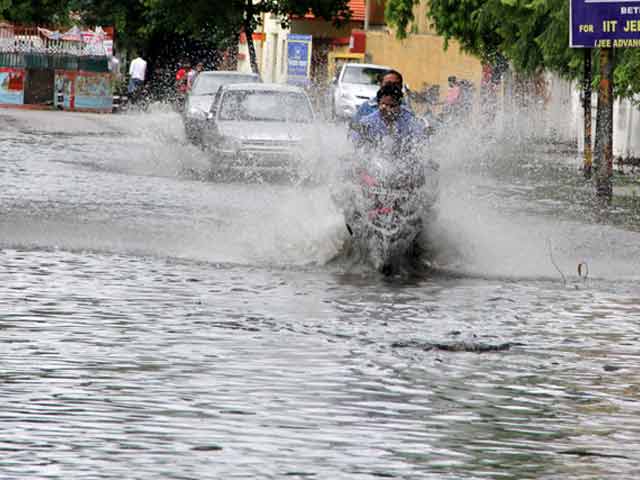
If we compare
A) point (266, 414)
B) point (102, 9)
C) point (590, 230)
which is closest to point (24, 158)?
point (590, 230)

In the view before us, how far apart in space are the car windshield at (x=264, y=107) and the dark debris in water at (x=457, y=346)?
63.7ft

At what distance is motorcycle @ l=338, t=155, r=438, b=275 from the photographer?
53.6 feet

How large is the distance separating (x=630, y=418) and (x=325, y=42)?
236ft

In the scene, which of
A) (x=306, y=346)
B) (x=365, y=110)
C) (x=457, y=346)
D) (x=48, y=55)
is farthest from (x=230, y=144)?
(x=48, y=55)

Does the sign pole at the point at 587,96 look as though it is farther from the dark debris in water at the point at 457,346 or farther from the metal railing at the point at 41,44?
the metal railing at the point at 41,44

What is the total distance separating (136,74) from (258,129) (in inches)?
1422

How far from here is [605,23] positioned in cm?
2662

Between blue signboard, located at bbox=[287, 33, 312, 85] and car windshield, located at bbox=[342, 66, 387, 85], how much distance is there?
275 cm

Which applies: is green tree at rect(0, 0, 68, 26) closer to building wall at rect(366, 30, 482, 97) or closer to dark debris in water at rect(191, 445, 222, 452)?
building wall at rect(366, 30, 482, 97)

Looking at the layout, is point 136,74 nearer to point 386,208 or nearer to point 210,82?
point 210,82

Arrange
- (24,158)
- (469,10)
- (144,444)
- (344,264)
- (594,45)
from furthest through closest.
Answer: (469,10) < (24,158) < (594,45) < (344,264) < (144,444)

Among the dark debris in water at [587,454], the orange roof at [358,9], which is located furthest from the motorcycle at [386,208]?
the orange roof at [358,9]

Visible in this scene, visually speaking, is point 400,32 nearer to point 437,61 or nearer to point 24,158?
point 24,158

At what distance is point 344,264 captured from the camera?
55.0ft
